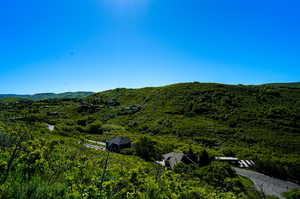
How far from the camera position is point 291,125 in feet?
161

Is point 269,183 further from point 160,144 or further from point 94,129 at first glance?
point 94,129

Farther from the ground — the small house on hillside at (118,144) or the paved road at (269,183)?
the small house on hillside at (118,144)

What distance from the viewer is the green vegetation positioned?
15.2 feet

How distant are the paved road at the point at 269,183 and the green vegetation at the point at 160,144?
1883 millimetres

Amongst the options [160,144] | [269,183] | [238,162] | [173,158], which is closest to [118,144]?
[160,144]

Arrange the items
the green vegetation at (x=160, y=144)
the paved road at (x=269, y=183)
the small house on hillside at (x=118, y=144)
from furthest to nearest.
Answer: the small house on hillside at (x=118, y=144) < the paved road at (x=269, y=183) < the green vegetation at (x=160, y=144)

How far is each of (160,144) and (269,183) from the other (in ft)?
67.7

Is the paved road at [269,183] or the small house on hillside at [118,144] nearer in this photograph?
the paved road at [269,183]

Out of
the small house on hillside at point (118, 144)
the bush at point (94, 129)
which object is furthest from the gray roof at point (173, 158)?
the bush at point (94, 129)

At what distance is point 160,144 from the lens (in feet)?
120

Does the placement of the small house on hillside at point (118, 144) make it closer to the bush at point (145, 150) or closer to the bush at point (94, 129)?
the bush at point (145, 150)

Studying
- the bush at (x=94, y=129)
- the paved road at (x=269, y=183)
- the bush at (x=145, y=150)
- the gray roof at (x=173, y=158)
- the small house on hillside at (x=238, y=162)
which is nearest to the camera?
the paved road at (x=269, y=183)

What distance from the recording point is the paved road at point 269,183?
21.6 m

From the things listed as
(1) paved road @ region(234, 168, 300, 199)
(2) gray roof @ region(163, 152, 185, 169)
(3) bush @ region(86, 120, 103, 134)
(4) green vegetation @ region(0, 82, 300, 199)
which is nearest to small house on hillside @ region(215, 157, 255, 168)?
(4) green vegetation @ region(0, 82, 300, 199)
